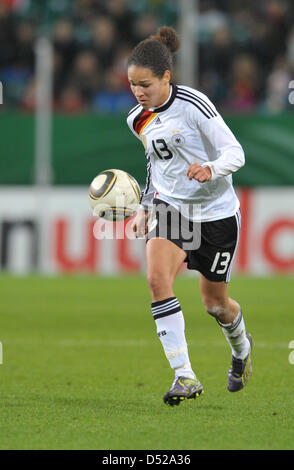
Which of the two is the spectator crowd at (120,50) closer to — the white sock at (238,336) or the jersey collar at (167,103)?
the white sock at (238,336)

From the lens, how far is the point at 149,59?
566 cm

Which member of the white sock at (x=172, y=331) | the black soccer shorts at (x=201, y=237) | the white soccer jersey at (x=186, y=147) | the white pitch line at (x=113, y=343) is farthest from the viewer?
the white pitch line at (x=113, y=343)

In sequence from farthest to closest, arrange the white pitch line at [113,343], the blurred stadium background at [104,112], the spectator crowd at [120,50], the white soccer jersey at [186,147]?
the spectator crowd at [120,50]
the blurred stadium background at [104,112]
the white pitch line at [113,343]
the white soccer jersey at [186,147]

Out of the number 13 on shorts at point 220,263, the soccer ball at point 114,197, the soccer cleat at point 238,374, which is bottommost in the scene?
the soccer cleat at point 238,374

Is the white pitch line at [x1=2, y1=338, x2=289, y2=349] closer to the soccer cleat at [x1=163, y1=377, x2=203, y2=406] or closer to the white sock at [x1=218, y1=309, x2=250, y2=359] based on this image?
the white sock at [x1=218, y1=309, x2=250, y2=359]

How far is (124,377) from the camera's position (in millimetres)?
6883

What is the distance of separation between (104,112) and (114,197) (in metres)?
10.3

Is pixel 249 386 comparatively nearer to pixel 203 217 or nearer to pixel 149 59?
pixel 203 217

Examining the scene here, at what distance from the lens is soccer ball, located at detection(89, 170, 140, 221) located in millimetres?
6023

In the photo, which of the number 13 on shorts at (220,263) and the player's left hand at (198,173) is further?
the number 13 on shorts at (220,263)

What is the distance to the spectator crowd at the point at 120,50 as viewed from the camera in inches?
655

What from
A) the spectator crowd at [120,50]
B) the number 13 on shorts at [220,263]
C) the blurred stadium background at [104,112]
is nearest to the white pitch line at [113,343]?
the number 13 on shorts at [220,263]

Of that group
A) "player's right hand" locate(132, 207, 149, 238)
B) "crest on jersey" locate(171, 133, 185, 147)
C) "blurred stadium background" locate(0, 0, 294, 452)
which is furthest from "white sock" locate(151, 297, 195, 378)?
"blurred stadium background" locate(0, 0, 294, 452)

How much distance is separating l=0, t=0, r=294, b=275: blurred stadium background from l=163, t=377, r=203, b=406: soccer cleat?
9.70 meters
